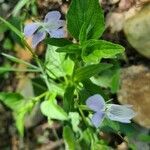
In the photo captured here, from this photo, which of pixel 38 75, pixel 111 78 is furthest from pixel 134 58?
pixel 38 75

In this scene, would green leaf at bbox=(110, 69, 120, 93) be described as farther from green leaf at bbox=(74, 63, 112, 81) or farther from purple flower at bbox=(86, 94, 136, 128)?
purple flower at bbox=(86, 94, 136, 128)

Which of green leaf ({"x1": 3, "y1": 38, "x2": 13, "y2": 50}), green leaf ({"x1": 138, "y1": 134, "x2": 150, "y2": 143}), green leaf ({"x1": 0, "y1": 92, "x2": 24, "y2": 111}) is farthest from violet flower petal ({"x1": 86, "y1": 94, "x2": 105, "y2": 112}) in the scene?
green leaf ({"x1": 3, "y1": 38, "x2": 13, "y2": 50})

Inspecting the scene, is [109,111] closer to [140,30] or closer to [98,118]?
[98,118]

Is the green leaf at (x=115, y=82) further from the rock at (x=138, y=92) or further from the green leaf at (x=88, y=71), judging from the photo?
the green leaf at (x=88, y=71)

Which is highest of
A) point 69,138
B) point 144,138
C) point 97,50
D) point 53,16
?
point 53,16

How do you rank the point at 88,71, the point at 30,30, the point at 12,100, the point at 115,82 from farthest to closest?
the point at 12,100 < the point at 115,82 < the point at 88,71 < the point at 30,30

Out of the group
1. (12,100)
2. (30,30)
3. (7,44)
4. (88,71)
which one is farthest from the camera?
(7,44)

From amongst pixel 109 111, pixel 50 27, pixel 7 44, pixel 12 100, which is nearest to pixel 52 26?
pixel 50 27
